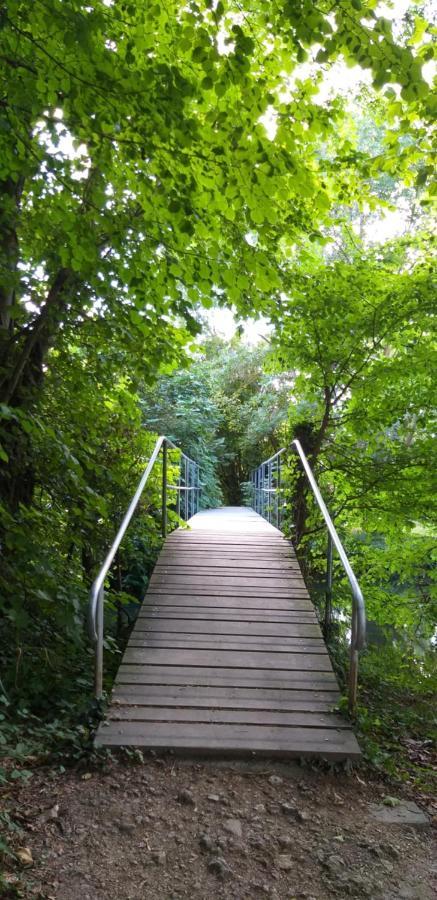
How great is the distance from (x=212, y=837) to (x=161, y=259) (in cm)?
266

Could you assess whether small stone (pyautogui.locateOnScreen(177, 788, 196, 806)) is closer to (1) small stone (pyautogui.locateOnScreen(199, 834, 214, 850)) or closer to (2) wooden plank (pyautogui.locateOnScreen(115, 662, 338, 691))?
(1) small stone (pyautogui.locateOnScreen(199, 834, 214, 850))

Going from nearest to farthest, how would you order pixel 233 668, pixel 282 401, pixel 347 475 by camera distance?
pixel 233 668, pixel 347 475, pixel 282 401

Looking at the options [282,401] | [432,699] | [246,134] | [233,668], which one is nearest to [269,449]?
[282,401]

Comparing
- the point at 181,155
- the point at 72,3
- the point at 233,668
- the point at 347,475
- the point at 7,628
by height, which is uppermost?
the point at 72,3

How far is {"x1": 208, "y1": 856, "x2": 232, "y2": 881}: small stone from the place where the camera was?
6.47 feet

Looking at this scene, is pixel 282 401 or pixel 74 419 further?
pixel 282 401

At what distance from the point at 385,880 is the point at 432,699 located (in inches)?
116

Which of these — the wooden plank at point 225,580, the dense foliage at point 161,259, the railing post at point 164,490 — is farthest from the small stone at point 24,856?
the railing post at point 164,490

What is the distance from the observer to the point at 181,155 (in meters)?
2.45

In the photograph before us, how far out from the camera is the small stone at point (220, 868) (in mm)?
1972

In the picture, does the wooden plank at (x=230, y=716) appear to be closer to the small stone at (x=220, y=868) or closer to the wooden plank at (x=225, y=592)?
the small stone at (x=220, y=868)

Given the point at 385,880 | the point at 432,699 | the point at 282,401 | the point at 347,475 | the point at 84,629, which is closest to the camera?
the point at 385,880

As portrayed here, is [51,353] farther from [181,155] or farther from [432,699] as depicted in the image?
[432,699]

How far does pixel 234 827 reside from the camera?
2225 millimetres
